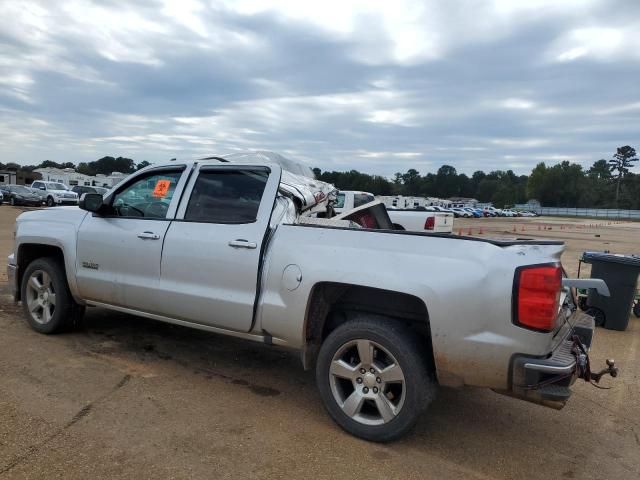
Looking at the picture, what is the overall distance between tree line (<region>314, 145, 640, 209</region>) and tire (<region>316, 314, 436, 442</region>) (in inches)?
3848

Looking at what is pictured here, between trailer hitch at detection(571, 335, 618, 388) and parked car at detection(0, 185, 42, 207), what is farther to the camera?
parked car at detection(0, 185, 42, 207)

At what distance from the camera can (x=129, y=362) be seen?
4.73 metres

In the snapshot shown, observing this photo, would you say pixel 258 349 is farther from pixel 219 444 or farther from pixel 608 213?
pixel 608 213

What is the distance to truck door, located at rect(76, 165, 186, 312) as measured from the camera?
14.8ft

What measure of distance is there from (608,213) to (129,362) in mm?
105860

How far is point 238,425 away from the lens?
11.8ft

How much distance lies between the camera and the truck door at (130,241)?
178 inches

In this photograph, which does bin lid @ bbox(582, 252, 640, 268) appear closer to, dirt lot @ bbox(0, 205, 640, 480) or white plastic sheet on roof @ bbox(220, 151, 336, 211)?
dirt lot @ bbox(0, 205, 640, 480)

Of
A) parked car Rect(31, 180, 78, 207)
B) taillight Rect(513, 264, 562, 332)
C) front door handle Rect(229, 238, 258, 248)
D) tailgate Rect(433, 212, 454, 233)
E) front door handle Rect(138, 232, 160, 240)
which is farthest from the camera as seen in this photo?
parked car Rect(31, 180, 78, 207)

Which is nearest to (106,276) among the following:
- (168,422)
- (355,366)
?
(168,422)

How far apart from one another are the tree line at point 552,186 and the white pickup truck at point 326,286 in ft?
316

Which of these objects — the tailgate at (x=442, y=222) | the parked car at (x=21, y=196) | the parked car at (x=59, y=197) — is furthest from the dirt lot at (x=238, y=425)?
the parked car at (x=21, y=196)

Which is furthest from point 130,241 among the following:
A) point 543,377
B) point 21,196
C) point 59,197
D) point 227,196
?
point 21,196

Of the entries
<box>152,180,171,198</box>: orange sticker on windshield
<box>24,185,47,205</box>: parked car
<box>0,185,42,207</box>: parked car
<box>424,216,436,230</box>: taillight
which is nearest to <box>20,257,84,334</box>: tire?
<box>152,180,171,198</box>: orange sticker on windshield
